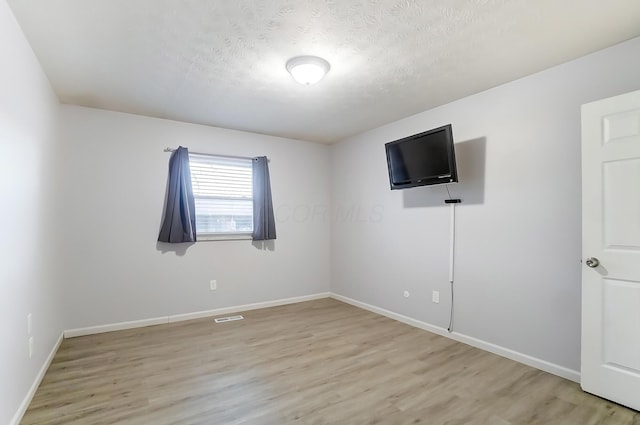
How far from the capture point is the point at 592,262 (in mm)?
2217

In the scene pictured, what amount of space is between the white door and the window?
3.58m

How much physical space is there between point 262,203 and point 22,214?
258 cm

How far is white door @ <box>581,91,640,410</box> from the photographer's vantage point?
2.05 metres

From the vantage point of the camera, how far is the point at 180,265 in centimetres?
396

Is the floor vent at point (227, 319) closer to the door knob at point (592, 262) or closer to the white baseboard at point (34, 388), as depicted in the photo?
the white baseboard at point (34, 388)

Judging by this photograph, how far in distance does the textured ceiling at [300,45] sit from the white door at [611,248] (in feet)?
2.03

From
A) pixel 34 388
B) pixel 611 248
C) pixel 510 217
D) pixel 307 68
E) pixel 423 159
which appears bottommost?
pixel 34 388

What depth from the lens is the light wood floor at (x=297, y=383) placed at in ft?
6.57

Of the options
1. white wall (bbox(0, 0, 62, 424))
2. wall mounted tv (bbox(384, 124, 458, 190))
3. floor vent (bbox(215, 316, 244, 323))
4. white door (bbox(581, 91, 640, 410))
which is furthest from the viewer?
floor vent (bbox(215, 316, 244, 323))

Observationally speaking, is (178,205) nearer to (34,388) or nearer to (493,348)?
(34,388)

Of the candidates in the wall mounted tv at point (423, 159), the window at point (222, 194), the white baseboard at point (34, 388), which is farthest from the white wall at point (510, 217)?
the white baseboard at point (34, 388)

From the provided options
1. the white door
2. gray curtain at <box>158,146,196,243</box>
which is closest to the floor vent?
gray curtain at <box>158,146,196,243</box>

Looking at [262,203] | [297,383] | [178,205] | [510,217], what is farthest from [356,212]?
[297,383]

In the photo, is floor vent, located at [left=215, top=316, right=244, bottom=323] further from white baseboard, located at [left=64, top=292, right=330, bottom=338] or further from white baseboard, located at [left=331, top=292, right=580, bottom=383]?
white baseboard, located at [left=331, top=292, right=580, bottom=383]
